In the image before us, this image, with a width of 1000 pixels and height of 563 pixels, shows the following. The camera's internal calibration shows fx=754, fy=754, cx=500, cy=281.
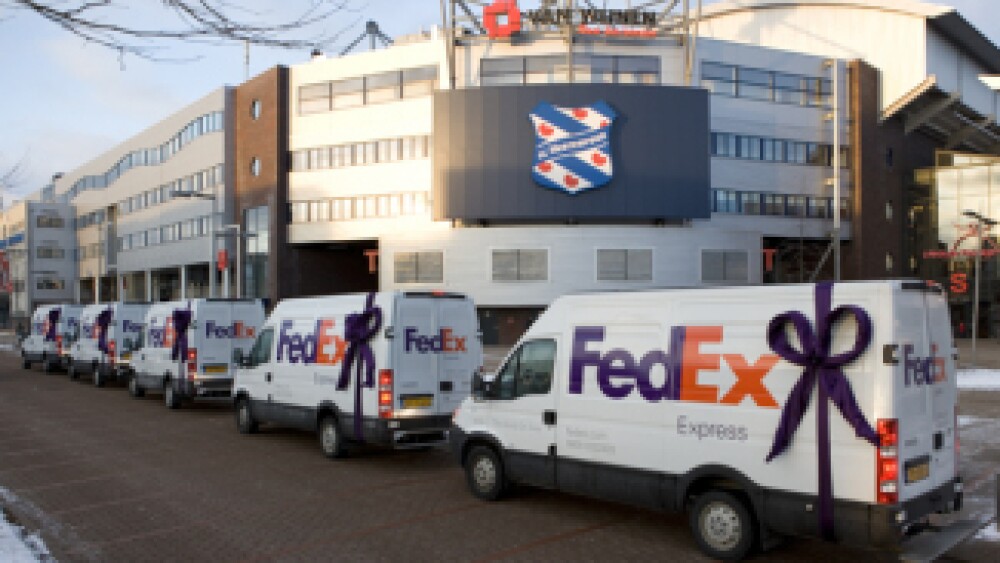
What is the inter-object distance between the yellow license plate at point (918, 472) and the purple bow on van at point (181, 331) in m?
15.3

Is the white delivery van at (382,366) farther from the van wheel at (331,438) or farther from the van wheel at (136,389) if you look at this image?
the van wheel at (136,389)

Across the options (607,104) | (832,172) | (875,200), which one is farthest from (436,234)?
(875,200)

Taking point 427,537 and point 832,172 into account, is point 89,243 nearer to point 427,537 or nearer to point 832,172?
point 832,172

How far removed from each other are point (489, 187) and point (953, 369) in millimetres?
37086

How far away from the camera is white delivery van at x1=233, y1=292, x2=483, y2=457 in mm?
10750

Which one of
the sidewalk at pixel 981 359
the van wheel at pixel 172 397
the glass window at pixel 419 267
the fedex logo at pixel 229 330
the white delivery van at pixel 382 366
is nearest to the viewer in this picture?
the white delivery van at pixel 382 366

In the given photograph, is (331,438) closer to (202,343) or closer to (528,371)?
(528,371)

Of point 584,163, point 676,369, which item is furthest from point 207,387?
point 584,163

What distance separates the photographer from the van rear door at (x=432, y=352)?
426 inches

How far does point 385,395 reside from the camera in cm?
1066

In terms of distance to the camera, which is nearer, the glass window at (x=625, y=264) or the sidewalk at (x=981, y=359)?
the sidewalk at (x=981, y=359)

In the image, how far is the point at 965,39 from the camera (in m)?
54.8

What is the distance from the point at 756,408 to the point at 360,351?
246 inches

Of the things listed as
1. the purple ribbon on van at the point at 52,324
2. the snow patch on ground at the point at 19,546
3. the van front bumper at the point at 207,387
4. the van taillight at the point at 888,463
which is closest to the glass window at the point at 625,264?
the purple ribbon on van at the point at 52,324
